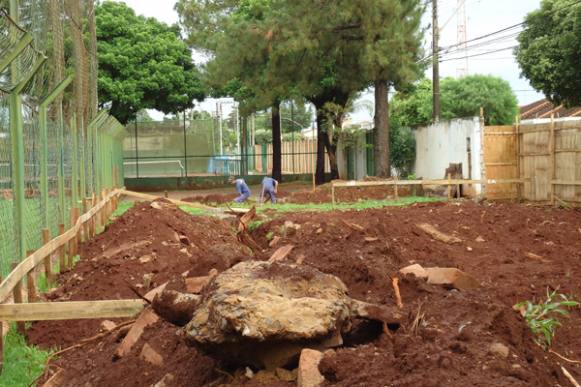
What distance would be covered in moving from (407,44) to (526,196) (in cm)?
800

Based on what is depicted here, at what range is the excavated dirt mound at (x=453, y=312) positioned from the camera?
3615 mm

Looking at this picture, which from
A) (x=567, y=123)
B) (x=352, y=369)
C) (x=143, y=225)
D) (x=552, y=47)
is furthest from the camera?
(x=552, y=47)

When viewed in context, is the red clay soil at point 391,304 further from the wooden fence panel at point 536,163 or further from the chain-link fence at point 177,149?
the chain-link fence at point 177,149

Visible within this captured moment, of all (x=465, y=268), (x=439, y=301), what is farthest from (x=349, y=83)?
(x=439, y=301)

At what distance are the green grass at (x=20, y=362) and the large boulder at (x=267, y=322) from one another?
2124 mm

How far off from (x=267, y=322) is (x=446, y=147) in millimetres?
22034

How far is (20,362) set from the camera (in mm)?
5977

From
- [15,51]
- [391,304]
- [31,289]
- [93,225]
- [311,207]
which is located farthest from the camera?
[311,207]

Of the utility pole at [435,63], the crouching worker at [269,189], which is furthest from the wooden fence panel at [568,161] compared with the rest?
the utility pole at [435,63]

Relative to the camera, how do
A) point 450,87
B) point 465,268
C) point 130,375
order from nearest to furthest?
point 130,375, point 465,268, point 450,87

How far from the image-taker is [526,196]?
21.2 metres

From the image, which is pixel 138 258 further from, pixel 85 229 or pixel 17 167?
pixel 85 229

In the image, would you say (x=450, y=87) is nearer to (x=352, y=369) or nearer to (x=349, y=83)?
(x=349, y=83)

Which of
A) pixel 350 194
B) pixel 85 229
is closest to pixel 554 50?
pixel 350 194
